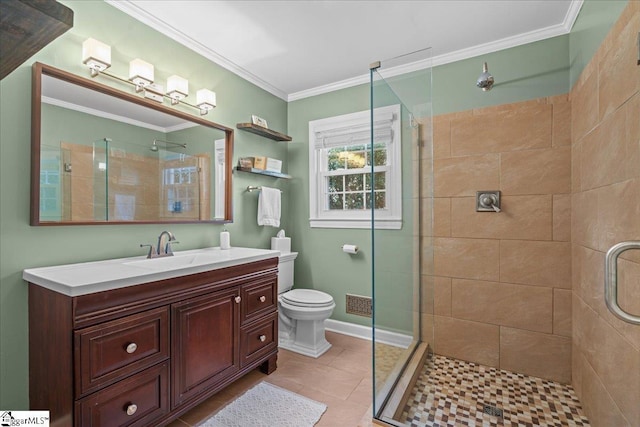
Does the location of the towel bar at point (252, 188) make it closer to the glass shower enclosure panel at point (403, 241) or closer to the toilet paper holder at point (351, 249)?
the toilet paper holder at point (351, 249)

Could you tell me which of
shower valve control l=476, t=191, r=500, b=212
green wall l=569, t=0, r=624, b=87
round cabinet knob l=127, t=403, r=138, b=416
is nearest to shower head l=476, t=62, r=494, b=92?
green wall l=569, t=0, r=624, b=87

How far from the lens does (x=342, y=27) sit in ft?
6.89

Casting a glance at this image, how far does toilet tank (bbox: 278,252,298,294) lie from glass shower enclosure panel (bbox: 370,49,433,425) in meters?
1.22

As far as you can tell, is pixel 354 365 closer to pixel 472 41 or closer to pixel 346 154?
pixel 346 154

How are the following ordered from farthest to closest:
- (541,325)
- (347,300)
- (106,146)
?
(347,300), (541,325), (106,146)

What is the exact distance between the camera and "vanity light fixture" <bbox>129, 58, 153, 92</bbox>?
183 cm

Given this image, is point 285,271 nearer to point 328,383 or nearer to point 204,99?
point 328,383

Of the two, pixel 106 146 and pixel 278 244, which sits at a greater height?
pixel 106 146

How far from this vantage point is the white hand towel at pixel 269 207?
9.01ft

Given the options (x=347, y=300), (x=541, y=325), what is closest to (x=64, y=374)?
(x=347, y=300)

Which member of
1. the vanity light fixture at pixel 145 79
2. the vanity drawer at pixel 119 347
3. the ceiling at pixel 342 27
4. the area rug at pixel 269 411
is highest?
the ceiling at pixel 342 27

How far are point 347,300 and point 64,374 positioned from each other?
2.12 m

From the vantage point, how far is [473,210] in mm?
2275

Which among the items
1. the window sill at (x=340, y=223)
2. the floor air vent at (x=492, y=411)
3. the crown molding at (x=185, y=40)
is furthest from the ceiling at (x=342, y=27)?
the floor air vent at (x=492, y=411)
